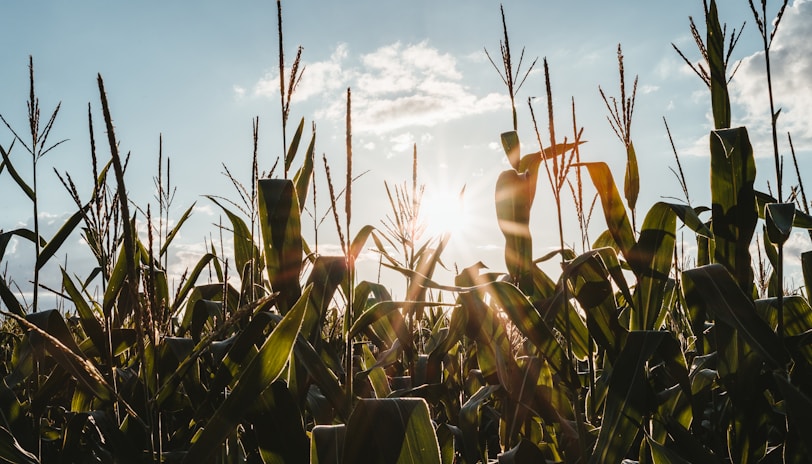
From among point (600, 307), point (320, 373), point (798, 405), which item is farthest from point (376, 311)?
point (798, 405)

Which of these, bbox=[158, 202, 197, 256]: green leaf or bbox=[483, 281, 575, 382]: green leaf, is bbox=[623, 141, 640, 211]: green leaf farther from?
bbox=[158, 202, 197, 256]: green leaf

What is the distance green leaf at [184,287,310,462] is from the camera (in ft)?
2.89

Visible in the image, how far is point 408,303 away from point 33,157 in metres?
2.06

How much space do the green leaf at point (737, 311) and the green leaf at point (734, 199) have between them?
0.26 m

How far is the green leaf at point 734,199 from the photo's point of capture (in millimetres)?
1533

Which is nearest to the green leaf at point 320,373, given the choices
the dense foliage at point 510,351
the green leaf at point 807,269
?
the dense foliage at point 510,351

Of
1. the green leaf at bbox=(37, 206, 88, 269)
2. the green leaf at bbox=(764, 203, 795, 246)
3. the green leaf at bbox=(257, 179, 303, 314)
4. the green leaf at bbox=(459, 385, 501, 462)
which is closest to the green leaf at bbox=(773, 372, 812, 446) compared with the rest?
the green leaf at bbox=(764, 203, 795, 246)

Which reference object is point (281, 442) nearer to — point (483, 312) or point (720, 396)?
point (483, 312)

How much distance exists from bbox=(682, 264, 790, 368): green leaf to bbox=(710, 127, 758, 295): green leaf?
0.26m

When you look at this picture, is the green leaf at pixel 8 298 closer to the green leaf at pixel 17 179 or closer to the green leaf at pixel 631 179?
the green leaf at pixel 17 179

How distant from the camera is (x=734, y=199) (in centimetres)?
155

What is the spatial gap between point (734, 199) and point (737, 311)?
381 millimetres

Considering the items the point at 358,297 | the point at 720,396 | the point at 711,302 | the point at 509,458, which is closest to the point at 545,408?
the point at 509,458

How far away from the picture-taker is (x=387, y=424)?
0.99 meters
